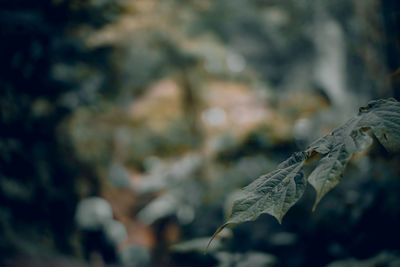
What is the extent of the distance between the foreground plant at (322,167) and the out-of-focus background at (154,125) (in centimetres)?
136

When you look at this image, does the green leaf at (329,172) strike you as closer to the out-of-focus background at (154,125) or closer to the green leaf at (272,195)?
the green leaf at (272,195)

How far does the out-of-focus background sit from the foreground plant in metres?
1.36

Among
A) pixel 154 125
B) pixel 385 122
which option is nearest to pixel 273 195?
pixel 385 122

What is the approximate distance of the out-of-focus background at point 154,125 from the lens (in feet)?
7.07

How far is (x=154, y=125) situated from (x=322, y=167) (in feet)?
8.97

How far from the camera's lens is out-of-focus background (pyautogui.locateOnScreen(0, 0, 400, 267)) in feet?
7.07

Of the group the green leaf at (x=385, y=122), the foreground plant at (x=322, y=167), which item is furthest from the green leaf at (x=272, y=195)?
the green leaf at (x=385, y=122)

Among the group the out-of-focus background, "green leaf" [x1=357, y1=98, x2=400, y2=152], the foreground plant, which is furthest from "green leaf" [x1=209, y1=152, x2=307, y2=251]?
the out-of-focus background

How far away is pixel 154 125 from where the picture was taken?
310 cm

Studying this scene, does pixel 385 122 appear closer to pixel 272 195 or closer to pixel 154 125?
pixel 272 195

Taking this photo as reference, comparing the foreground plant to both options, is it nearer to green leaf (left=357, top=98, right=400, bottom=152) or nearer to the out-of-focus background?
green leaf (left=357, top=98, right=400, bottom=152)

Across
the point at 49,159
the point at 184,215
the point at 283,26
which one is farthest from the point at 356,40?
the point at 49,159

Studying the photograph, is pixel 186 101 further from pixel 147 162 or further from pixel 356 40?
pixel 356 40

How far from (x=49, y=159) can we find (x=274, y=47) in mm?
3483
